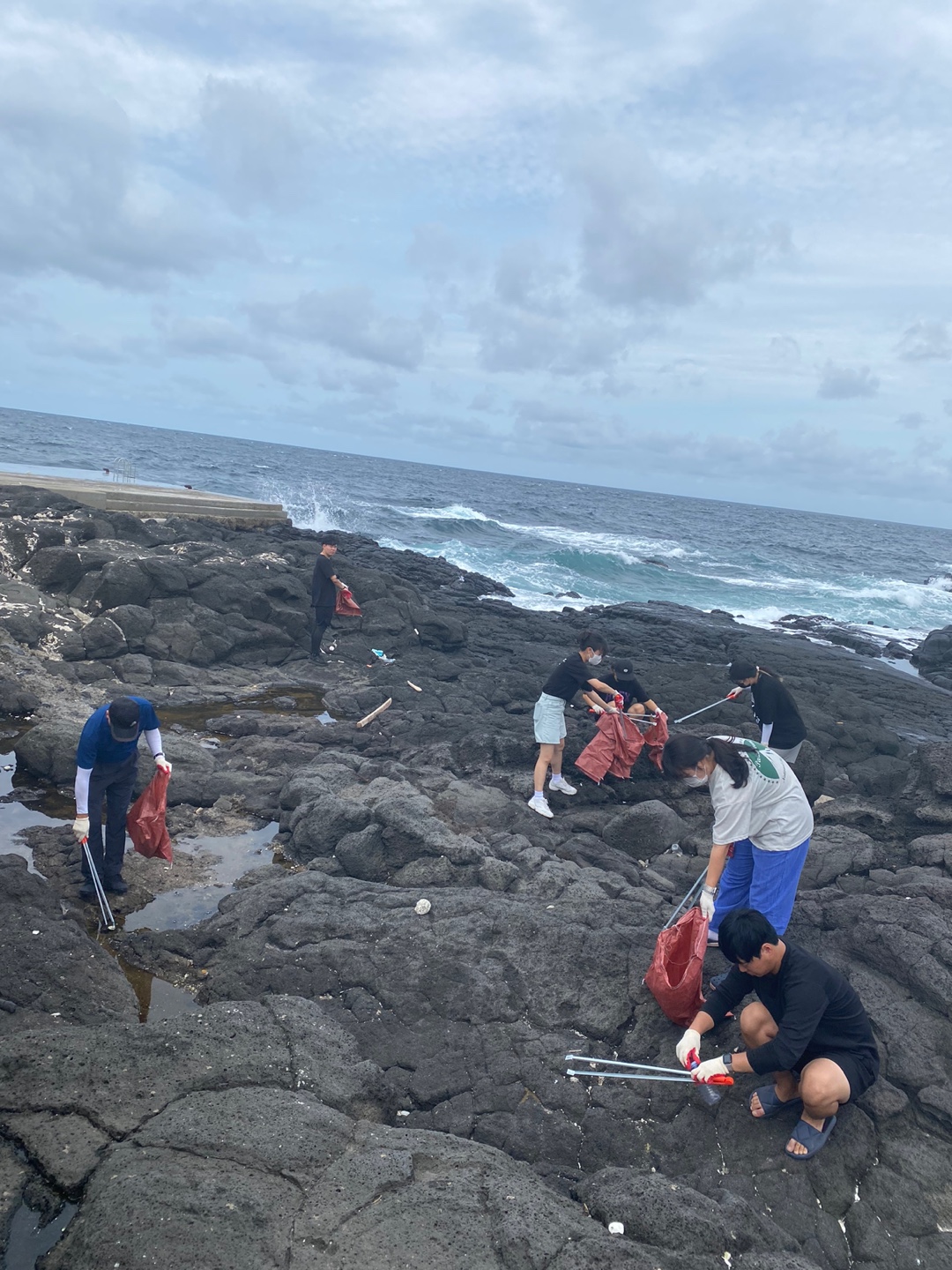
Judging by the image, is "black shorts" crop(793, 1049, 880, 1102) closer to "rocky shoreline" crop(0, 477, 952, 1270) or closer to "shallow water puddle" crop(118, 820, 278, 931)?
"rocky shoreline" crop(0, 477, 952, 1270)

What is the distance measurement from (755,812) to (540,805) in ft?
11.0

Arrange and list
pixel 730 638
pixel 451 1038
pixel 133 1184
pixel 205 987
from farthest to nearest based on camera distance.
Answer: pixel 730 638, pixel 205 987, pixel 451 1038, pixel 133 1184

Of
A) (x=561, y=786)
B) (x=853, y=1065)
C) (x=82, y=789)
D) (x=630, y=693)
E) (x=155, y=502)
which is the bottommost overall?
(x=561, y=786)

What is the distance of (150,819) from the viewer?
618cm

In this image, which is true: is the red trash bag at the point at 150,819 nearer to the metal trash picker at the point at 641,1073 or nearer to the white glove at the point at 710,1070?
the metal trash picker at the point at 641,1073

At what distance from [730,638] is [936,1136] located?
1770 cm

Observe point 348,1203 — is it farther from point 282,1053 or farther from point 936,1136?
point 936,1136

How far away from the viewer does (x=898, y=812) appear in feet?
27.6

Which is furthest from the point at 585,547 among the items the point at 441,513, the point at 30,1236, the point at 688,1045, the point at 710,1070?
the point at 30,1236

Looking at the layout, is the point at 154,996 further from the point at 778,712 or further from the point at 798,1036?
the point at 778,712

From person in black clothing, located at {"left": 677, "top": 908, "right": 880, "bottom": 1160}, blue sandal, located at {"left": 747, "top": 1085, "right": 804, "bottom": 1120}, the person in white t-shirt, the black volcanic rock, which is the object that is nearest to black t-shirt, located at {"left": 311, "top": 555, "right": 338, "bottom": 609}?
the person in white t-shirt

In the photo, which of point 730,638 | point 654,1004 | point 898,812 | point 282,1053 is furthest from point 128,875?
point 730,638

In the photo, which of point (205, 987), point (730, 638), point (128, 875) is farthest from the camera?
point (730, 638)

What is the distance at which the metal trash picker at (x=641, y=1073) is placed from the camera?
400 cm
